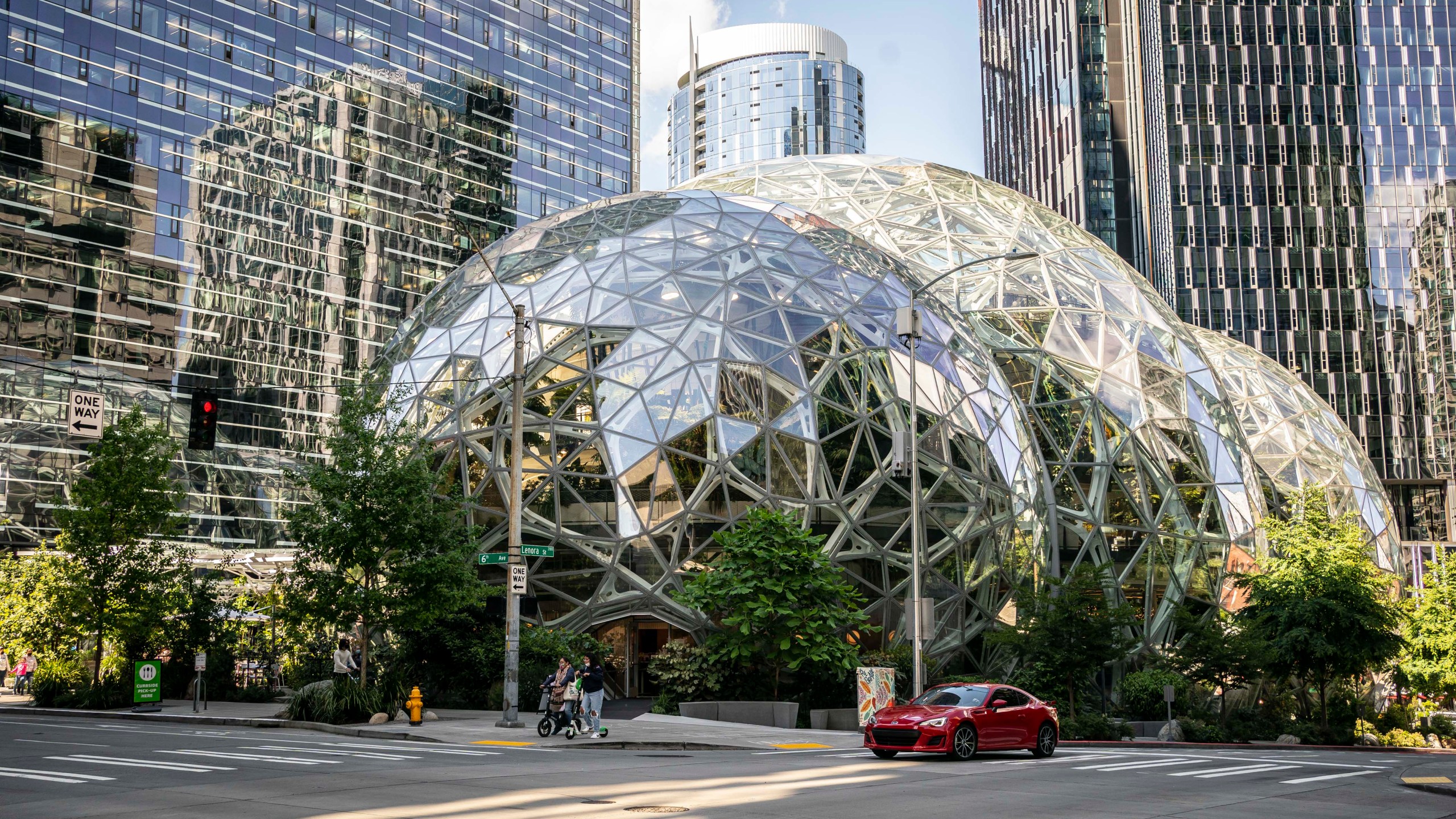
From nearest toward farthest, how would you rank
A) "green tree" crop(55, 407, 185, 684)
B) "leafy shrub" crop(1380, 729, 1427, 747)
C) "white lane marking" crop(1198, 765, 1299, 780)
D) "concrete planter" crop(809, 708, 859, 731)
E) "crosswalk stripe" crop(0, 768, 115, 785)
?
"crosswalk stripe" crop(0, 768, 115, 785) < "white lane marking" crop(1198, 765, 1299, 780) < "concrete planter" crop(809, 708, 859, 731) < "green tree" crop(55, 407, 185, 684) < "leafy shrub" crop(1380, 729, 1427, 747)

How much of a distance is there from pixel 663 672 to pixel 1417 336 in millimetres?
109625

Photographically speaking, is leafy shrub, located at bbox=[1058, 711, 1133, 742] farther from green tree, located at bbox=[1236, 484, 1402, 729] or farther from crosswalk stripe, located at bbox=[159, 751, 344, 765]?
crosswalk stripe, located at bbox=[159, 751, 344, 765]

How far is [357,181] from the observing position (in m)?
96.7

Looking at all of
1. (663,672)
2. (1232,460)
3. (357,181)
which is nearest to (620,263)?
(663,672)

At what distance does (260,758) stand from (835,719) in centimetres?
1592

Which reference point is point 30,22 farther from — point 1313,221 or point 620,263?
point 1313,221

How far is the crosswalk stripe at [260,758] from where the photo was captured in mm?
16719

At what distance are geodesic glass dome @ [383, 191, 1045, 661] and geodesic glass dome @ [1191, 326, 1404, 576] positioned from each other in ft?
58.6

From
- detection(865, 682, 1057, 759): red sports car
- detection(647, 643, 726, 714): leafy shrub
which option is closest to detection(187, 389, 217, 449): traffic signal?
detection(647, 643, 726, 714): leafy shrub

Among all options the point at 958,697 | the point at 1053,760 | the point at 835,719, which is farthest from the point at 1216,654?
the point at 958,697

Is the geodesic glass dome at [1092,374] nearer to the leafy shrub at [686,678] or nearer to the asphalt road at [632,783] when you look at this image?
the leafy shrub at [686,678]

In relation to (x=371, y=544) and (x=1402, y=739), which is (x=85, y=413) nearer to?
(x=371, y=544)

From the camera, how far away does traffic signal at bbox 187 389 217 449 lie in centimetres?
2458

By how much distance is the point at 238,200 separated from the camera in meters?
86.6
